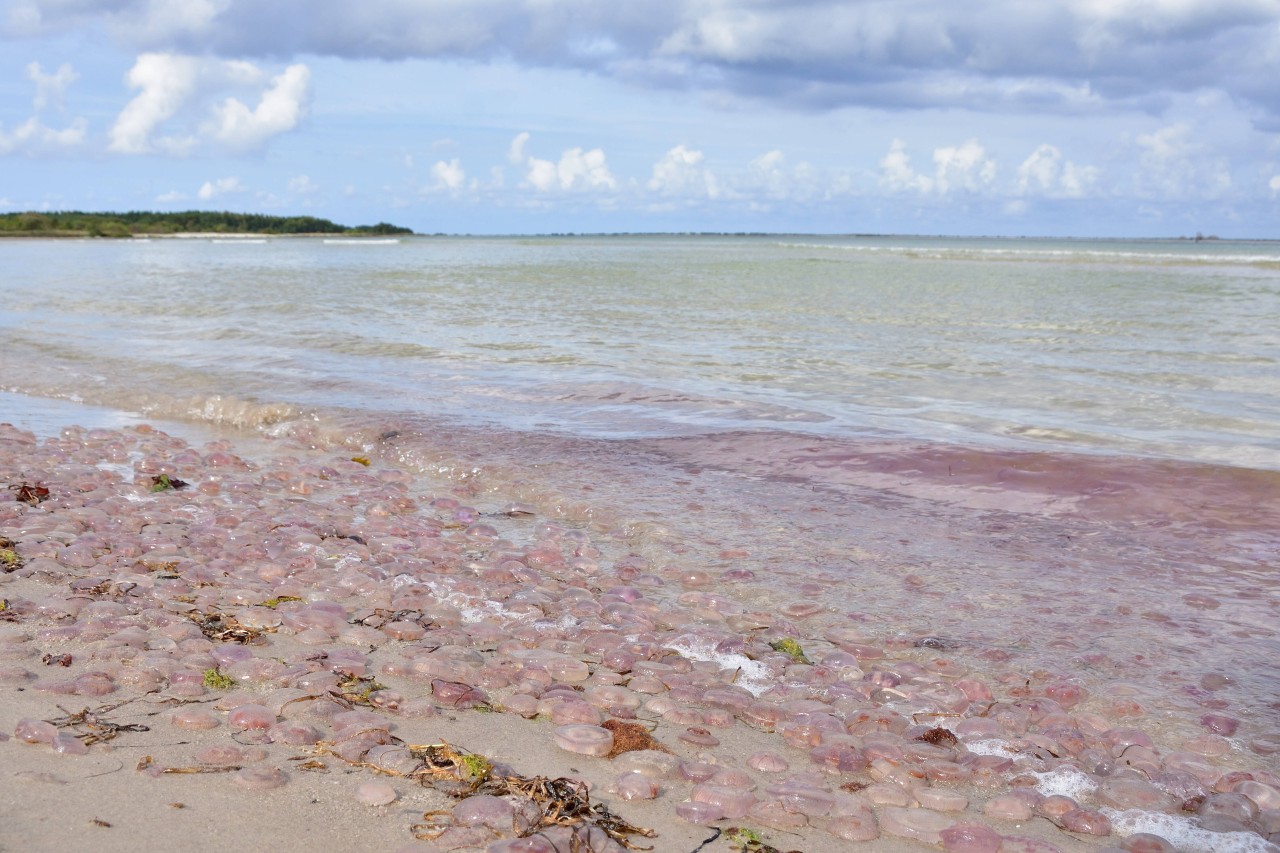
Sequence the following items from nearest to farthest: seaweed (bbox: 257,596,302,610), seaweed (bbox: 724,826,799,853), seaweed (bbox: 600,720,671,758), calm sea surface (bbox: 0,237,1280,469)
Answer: seaweed (bbox: 724,826,799,853) → seaweed (bbox: 600,720,671,758) → seaweed (bbox: 257,596,302,610) → calm sea surface (bbox: 0,237,1280,469)

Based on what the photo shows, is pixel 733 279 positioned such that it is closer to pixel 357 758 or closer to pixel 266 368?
pixel 266 368

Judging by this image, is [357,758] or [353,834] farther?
[357,758]

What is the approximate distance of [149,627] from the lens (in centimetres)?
386

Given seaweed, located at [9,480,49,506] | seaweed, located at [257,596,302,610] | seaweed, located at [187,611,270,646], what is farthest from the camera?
seaweed, located at [9,480,49,506]

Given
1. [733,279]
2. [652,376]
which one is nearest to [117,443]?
[652,376]

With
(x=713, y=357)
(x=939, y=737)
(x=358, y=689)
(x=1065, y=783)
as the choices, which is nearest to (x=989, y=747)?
(x=939, y=737)

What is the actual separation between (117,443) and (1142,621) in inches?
296

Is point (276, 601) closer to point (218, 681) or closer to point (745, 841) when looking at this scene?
point (218, 681)

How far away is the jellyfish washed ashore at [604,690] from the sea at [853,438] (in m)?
0.07

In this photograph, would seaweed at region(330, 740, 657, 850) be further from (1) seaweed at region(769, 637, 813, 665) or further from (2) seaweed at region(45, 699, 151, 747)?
(1) seaweed at region(769, 637, 813, 665)

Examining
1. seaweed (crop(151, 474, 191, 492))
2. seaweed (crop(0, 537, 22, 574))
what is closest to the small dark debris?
seaweed (crop(0, 537, 22, 574))

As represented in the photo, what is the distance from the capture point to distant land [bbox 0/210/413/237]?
3654 inches

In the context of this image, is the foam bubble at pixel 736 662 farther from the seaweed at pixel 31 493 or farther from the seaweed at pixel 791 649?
the seaweed at pixel 31 493

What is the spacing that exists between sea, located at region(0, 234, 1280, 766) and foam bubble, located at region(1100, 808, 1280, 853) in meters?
0.58
